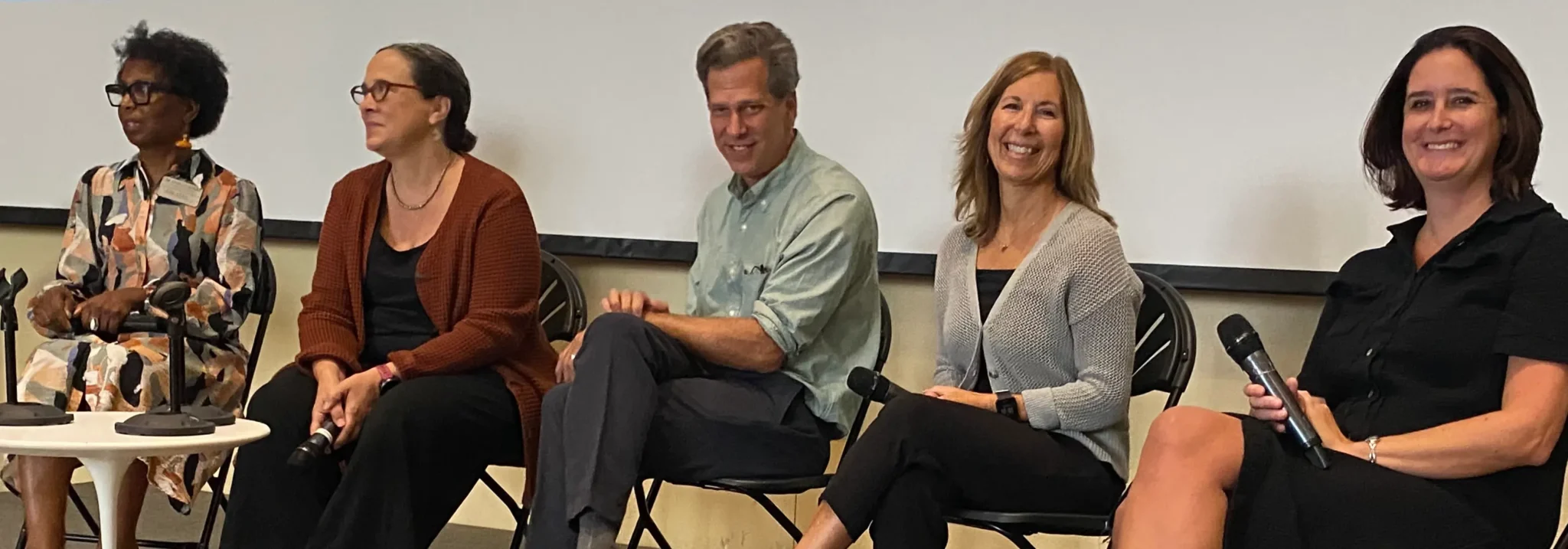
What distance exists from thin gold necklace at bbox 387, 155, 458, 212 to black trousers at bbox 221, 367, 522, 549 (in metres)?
0.36

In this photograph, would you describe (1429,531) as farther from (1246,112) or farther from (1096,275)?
(1246,112)

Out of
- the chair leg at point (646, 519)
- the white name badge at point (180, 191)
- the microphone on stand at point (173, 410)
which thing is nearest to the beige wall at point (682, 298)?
the chair leg at point (646, 519)

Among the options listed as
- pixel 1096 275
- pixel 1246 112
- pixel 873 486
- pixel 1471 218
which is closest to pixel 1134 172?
pixel 1246 112

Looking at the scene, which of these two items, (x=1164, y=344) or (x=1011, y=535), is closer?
(x=1011, y=535)

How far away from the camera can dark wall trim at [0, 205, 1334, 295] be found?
7.84 feet

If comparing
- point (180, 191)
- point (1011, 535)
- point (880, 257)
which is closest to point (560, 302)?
point (880, 257)

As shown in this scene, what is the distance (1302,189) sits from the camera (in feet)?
7.79

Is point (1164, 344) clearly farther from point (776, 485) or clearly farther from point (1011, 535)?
point (776, 485)

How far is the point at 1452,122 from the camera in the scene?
69.9 inches

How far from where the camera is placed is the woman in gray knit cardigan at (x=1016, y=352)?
1812 millimetres

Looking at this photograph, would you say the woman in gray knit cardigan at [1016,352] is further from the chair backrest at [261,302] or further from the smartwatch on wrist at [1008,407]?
the chair backrest at [261,302]

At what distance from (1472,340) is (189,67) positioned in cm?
240

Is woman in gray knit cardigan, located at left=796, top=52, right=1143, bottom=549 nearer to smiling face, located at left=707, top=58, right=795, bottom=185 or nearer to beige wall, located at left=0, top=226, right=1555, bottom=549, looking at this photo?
smiling face, located at left=707, top=58, right=795, bottom=185

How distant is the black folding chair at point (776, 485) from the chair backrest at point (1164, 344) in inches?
17.2
